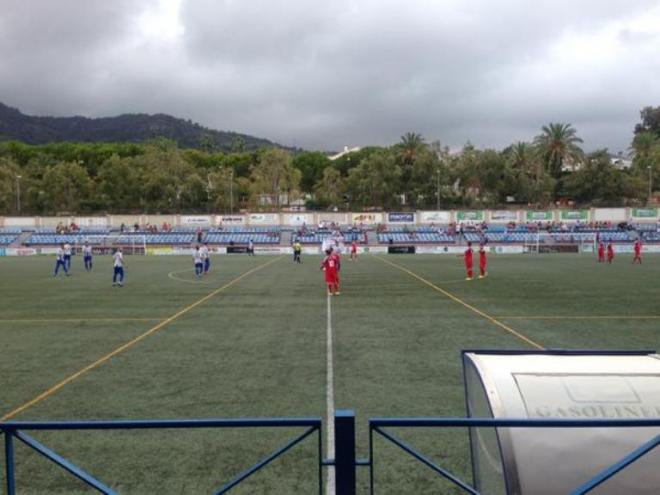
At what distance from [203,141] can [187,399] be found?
489ft

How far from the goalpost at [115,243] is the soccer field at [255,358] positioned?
35.1 meters

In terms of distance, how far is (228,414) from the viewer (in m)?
8.27

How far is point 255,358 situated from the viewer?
11.6m

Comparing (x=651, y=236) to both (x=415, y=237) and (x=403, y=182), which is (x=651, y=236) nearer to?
(x=415, y=237)

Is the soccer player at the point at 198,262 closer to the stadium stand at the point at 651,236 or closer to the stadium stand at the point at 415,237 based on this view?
the stadium stand at the point at 415,237

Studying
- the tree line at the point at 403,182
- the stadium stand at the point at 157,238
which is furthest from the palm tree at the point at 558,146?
the stadium stand at the point at 157,238

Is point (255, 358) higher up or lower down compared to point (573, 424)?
lower down

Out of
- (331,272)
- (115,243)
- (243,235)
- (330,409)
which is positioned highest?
(243,235)

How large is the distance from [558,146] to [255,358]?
280 feet

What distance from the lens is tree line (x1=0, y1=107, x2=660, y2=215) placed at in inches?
3172

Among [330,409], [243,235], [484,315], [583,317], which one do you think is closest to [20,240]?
[243,235]

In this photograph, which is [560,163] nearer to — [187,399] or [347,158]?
[347,158]

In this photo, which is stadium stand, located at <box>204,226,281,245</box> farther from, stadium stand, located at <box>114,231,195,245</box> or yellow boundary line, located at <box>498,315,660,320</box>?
yellow boundary line, located at <box>498,315,660,320</box>

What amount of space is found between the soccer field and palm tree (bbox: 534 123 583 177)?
219ft
